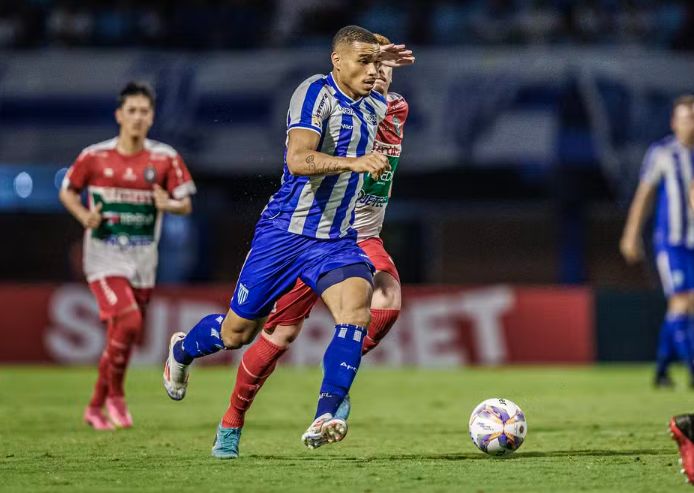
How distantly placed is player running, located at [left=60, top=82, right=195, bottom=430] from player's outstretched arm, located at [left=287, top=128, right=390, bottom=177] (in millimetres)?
2842

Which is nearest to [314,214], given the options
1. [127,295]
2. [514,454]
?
[514,454]

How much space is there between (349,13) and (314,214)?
1464 cm

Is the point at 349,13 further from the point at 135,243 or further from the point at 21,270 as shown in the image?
the point at 135,243

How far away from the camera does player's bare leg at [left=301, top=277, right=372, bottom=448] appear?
611 cm

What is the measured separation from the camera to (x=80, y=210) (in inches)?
350

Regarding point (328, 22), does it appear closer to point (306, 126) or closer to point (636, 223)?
point (636, 223)

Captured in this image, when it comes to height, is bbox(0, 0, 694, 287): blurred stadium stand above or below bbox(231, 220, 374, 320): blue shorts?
above

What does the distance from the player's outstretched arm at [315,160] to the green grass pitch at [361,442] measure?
142 cm

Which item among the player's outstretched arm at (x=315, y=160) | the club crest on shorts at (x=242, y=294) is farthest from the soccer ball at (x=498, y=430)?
the player's outstretched arm at (x=315, y=160)

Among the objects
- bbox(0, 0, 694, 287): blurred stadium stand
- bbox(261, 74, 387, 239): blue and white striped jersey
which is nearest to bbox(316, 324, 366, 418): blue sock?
bbox(261, 74, 387, 239): blue and white striped jersey

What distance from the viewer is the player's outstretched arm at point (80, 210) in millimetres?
8875

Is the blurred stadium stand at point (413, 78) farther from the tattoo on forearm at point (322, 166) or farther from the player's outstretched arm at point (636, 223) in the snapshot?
the tattoo on forearm at point (322, 166)

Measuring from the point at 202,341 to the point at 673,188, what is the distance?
638cm

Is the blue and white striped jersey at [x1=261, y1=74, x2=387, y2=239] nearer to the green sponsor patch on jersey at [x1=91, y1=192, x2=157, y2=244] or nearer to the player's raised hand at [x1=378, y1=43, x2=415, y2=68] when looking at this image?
the player's raised hand at [x1=378, y1=43, x2=415, y2=68]
